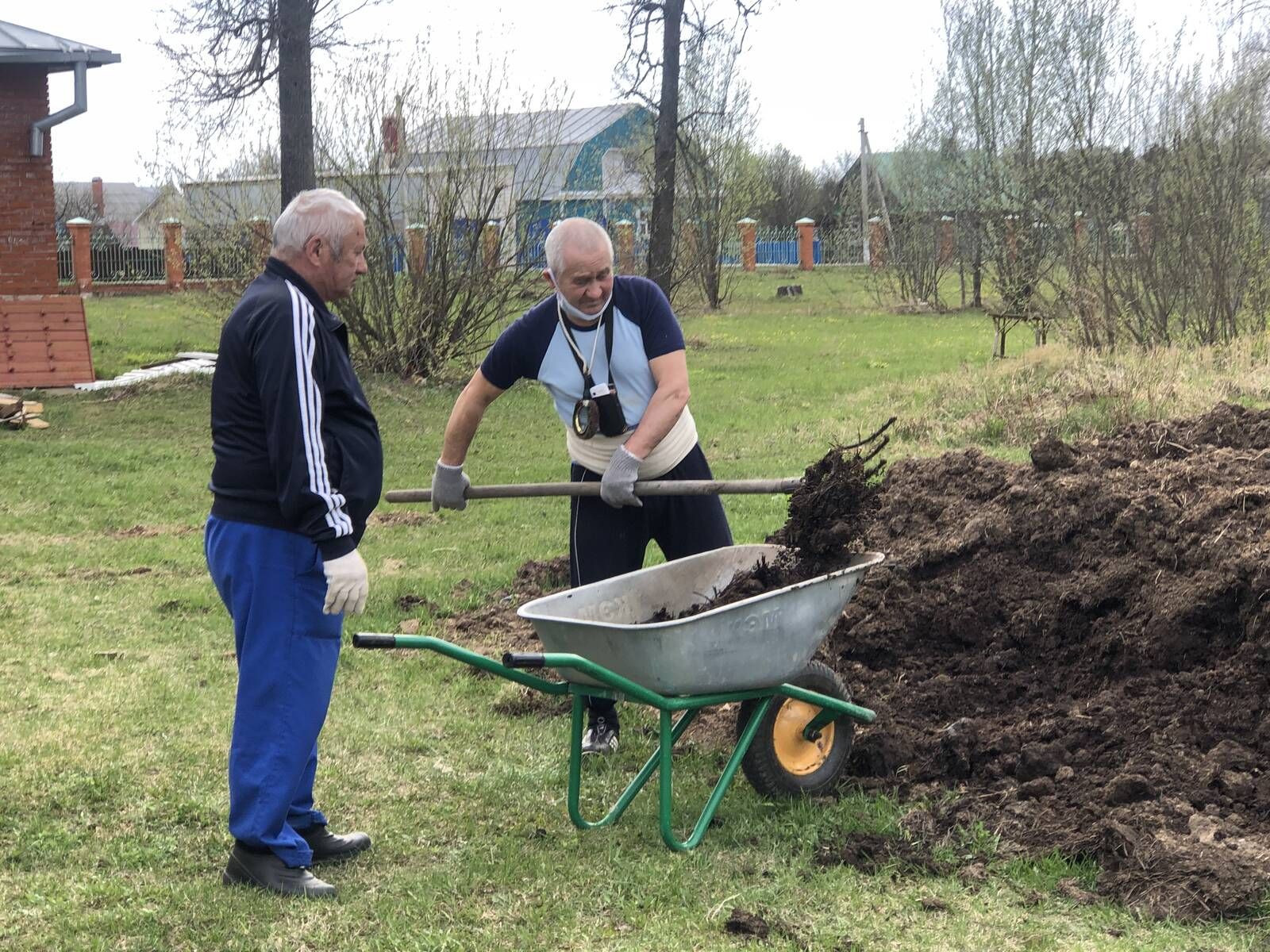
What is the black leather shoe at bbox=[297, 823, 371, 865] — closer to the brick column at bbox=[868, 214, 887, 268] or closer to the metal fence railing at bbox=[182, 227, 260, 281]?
the metal fence railing at bbox=[182, 227, 260, 281]

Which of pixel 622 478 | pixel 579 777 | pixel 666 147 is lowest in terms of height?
pixel 579 777

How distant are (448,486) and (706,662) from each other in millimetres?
1341

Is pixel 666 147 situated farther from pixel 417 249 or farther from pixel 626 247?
pixel 417 249

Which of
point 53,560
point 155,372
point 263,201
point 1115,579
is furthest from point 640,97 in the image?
point 1115,579

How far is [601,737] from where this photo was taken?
4863mm

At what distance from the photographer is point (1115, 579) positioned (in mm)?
4969

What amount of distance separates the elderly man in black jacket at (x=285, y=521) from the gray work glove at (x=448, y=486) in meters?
0.98

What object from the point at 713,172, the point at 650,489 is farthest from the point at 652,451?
the point at 713,172

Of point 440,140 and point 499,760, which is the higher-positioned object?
point 440,140

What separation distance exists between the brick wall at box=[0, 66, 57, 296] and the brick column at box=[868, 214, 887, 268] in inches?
799

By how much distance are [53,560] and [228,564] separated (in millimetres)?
5225

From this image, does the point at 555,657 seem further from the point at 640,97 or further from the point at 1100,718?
the point at 640,97

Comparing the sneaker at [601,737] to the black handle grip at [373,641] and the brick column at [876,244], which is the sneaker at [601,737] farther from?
the brick column at [876,244]

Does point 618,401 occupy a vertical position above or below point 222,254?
below
